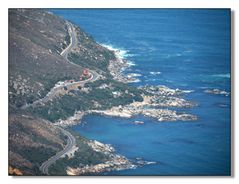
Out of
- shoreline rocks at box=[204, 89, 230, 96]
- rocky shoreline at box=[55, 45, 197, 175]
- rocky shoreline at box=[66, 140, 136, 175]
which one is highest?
shoreline rocks at box=[204, 89, 230, 96]

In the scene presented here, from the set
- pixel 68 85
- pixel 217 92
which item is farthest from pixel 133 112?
pixel 217 92

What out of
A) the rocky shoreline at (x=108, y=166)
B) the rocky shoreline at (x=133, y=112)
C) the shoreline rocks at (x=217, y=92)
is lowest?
the rocky shoreline at (x=108, y=166)

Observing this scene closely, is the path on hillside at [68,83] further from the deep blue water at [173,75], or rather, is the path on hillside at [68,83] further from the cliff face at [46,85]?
the deep blue water at [173,75]

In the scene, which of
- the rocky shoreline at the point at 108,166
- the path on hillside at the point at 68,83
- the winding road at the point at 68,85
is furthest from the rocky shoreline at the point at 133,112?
the path on hillside at the point at 68,83

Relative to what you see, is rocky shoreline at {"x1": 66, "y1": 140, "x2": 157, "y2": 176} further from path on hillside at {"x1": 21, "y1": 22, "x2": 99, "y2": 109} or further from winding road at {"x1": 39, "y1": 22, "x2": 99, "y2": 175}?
path on hillside at {"x1": 21, "y1": 22, "x2": 99, "y2": 109}

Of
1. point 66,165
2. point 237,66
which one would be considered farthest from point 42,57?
point 237,66

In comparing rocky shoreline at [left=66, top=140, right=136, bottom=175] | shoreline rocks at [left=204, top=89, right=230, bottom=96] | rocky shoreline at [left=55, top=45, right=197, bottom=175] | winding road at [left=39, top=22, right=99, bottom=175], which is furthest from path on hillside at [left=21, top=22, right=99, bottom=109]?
shoreline rocks at [left=204, top=89, right=230, bottom=96]

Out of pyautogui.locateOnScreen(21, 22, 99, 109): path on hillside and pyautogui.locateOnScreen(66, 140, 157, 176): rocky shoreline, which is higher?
pyautogui.locateOnScreen(21, 22, 99, 109): path on hillside

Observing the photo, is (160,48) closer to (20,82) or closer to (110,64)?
(110,64)
